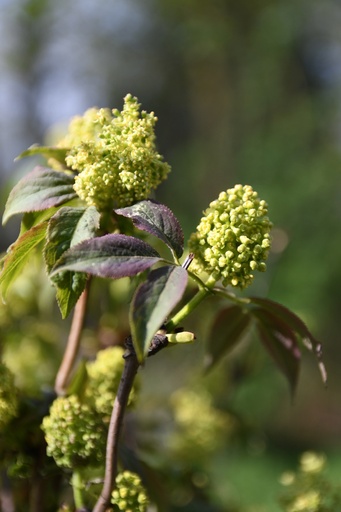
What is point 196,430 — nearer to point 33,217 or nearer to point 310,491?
point 310,491

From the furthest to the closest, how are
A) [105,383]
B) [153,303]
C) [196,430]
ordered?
[196,430] → [105,383] → [153,303]

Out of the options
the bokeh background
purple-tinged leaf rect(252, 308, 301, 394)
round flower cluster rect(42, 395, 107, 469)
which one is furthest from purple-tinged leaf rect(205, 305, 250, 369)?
Result: the bokeh background

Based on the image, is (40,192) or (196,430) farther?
(196,430)

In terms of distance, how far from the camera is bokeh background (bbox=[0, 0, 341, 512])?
243cm

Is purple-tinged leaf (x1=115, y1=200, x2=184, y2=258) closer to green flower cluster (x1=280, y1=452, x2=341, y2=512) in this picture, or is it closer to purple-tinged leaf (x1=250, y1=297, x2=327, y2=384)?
purple-tinged leaf (x1=250, y1=297, x2=327, y2=384)

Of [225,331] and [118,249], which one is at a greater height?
[118,249]

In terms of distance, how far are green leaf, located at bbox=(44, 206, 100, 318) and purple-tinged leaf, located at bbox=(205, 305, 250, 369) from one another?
0.15 meters

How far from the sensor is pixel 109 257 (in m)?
0.26

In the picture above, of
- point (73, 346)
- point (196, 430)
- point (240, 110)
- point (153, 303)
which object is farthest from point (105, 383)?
point (240, 110)

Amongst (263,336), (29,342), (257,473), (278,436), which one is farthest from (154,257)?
(278,436)

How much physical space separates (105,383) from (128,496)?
Result: 8cm

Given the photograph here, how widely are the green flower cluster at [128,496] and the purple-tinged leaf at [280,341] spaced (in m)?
0.13

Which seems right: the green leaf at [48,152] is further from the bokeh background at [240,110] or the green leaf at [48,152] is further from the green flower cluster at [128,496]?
the bokeh background at [240,110]

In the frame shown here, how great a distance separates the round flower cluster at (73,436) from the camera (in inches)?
12.3
